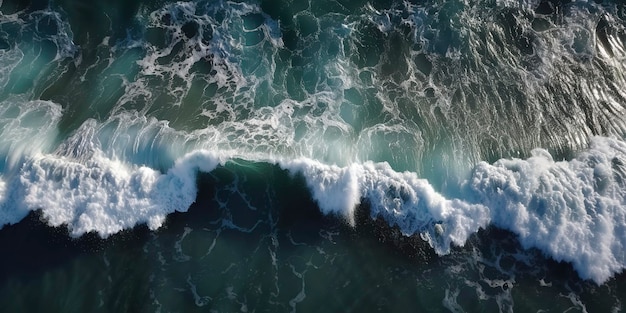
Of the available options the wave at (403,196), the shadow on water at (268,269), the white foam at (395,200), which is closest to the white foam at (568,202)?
the wave at (403,196)

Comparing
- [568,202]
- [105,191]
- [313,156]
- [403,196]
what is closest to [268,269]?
[313,156]

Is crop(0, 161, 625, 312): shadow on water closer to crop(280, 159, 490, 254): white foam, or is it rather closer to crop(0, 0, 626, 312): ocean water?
crop(0, 0, 626, 312): ocean water

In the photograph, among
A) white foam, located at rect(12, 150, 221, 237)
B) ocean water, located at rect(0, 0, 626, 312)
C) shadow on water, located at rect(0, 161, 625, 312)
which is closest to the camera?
shadow on water, located at rect(0, 161, 625, 312)

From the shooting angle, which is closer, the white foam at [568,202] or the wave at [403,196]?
the white foam at [568,202]

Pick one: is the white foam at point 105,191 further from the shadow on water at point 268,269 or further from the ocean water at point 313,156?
the shadow on water at point 268,269

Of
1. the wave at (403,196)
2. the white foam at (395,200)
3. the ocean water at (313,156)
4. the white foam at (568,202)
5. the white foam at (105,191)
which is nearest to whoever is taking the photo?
the ocean water at (313,156)

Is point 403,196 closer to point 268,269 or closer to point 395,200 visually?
point 395,200

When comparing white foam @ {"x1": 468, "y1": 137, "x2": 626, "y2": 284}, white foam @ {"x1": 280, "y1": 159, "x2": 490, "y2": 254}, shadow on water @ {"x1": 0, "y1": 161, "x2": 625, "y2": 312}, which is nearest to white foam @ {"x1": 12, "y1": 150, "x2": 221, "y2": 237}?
shadow on water @ {"x1": 0, "y1": 161, "x2": 625, "y2": 312}

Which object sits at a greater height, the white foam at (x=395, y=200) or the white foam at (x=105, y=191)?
the white foam at (x=395, y=200)

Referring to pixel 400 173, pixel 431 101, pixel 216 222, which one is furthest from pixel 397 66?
pixel 216 222

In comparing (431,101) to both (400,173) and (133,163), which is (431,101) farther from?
(133,163)
